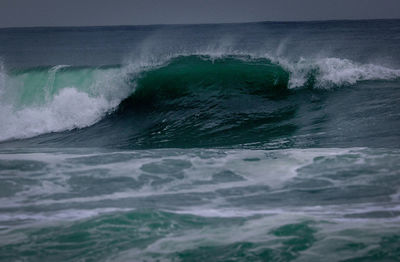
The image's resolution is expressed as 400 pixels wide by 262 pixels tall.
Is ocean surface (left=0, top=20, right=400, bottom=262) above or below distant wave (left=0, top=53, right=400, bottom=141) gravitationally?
below

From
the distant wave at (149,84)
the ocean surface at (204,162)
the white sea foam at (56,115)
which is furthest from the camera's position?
the distant wave at (149,84)

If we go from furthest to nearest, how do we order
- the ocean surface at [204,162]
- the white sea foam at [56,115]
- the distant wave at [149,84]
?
1. the distant wave at [149,84]
2. the white sea foam at [56,115]
3. the ocean surface at [204,162]

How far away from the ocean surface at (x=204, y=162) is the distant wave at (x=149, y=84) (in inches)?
2.1

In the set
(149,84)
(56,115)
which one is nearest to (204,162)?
(56,115)

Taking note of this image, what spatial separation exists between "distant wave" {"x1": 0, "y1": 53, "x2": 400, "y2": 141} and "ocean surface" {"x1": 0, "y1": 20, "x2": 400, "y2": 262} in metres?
0.05

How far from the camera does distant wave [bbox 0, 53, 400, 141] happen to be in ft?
41.8

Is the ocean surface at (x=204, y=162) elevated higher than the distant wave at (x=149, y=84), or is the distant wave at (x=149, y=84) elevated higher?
the distant wave at (x=149, y=84)

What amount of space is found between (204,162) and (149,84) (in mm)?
6808

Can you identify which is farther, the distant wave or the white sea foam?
the distant wave

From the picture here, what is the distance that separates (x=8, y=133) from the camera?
1205 cm

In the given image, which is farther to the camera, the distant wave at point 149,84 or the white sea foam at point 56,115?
the distant wave at point 149,84

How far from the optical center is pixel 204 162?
741cm

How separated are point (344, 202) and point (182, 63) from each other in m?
10.1

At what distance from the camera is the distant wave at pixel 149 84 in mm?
12727
